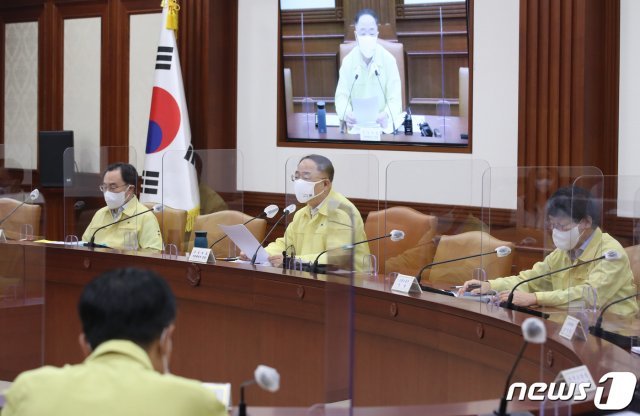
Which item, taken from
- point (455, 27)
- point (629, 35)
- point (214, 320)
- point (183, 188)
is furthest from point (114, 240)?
point (629, 35)

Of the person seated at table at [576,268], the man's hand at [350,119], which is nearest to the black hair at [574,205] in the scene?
the person seated at table at [576,268]

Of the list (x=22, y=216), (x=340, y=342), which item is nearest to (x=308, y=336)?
(x=340, y=342)

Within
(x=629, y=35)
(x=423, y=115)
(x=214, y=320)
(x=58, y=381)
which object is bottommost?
(x=214, y=320)

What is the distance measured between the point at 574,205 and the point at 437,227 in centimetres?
122

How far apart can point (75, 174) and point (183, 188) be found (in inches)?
26.9

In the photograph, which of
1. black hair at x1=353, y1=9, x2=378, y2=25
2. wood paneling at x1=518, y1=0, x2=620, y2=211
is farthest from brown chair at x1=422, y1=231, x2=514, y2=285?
black hair at x1=353, y1=9, x2=378, y2=25

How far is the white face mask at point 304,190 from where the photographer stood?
4.84 meters

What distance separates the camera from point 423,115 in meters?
6.34

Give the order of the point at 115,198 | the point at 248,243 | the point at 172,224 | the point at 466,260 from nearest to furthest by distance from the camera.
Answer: the point at 466,260
the point at 248,243
the point at 115,198
the point at 172,224

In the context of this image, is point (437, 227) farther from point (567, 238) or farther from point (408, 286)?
point (567, 238)

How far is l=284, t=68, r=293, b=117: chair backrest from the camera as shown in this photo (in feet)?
22.7

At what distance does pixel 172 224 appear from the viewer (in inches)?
220

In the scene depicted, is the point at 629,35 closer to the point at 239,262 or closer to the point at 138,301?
the point at 239,262

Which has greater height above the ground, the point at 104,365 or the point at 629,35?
the point at 629,35
